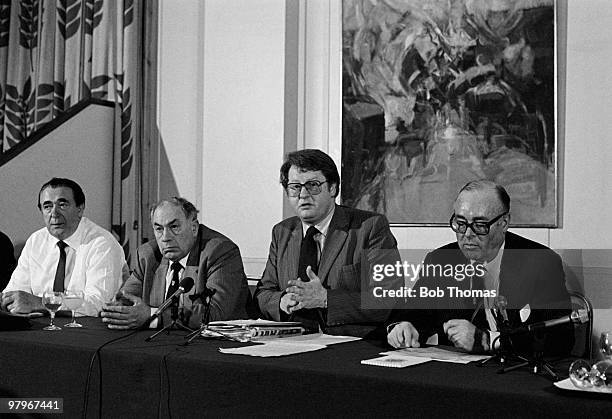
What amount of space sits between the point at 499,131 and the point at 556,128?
304 millimetres

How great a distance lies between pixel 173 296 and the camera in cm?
296

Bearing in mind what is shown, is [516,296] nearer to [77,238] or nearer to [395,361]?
[395,361]

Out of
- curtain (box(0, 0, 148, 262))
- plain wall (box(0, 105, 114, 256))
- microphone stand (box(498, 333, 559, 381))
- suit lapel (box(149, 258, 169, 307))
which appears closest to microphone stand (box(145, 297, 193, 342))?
suit lapel (box(149, 258, 169, 307))

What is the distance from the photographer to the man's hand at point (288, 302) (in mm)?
3318

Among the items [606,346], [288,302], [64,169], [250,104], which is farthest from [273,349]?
[64,169]

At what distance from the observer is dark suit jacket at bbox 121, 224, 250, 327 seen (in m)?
3.47

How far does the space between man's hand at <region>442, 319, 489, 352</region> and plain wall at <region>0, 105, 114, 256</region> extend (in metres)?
3.40

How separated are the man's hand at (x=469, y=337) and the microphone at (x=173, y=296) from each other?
3.02 ft

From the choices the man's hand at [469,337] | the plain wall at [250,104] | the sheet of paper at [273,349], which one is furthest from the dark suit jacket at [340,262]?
the plain wall at [250,104]

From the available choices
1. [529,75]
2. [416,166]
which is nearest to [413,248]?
[416,166]

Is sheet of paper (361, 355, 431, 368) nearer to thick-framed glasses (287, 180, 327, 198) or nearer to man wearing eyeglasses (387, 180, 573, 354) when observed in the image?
man wearing eyeglasses (387, 180, 573, 354)

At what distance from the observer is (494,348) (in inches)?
99.1

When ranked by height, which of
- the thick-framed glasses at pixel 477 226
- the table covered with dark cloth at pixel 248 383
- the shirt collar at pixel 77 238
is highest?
the thick-framed glasses at pixel 477 226

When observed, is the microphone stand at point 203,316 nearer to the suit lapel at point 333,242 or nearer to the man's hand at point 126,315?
the man's hand at point 126,315
